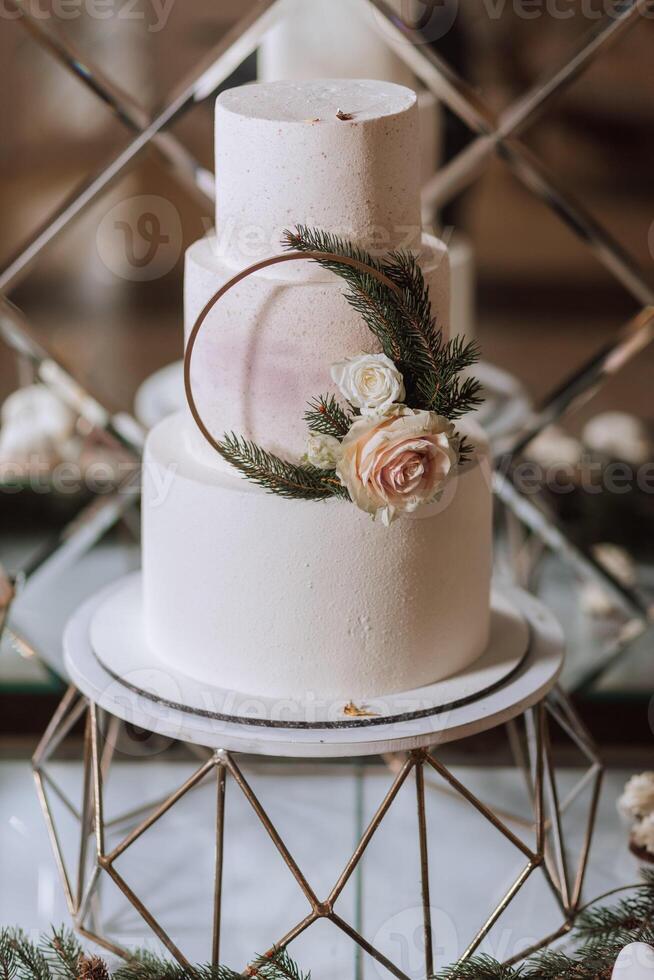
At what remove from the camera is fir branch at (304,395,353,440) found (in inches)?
33.0

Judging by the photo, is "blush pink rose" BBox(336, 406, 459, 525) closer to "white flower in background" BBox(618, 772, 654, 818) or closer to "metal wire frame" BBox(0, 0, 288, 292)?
"white flower in background" BBox(618, 772, 654, 818)

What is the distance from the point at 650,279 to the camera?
4.06 feet

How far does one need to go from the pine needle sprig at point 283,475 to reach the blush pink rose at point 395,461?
3 cm

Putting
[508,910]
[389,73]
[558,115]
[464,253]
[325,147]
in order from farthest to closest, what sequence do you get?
[558,115] → [464,253] → [389,73] → [508,910] → [325,147]

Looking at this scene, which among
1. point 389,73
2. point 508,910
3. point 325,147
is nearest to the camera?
point 325,147

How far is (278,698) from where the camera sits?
34.7 inches

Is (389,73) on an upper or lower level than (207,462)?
upper

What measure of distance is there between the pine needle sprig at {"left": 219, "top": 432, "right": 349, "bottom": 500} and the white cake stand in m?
0.16

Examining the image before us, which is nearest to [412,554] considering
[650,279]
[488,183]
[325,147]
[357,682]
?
[357,682]

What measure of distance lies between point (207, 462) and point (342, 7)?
21.3 inches

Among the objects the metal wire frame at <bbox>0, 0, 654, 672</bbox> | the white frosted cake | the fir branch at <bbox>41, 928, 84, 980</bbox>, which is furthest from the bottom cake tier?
the metal wire frame at <bbox>0, 0, 654, 672</bbox>

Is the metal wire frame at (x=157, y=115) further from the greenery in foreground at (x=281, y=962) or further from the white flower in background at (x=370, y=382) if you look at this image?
the greenery in foreground at (x=281, y=962)

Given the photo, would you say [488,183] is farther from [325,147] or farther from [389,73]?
[325,147]

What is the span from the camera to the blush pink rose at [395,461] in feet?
2.62
